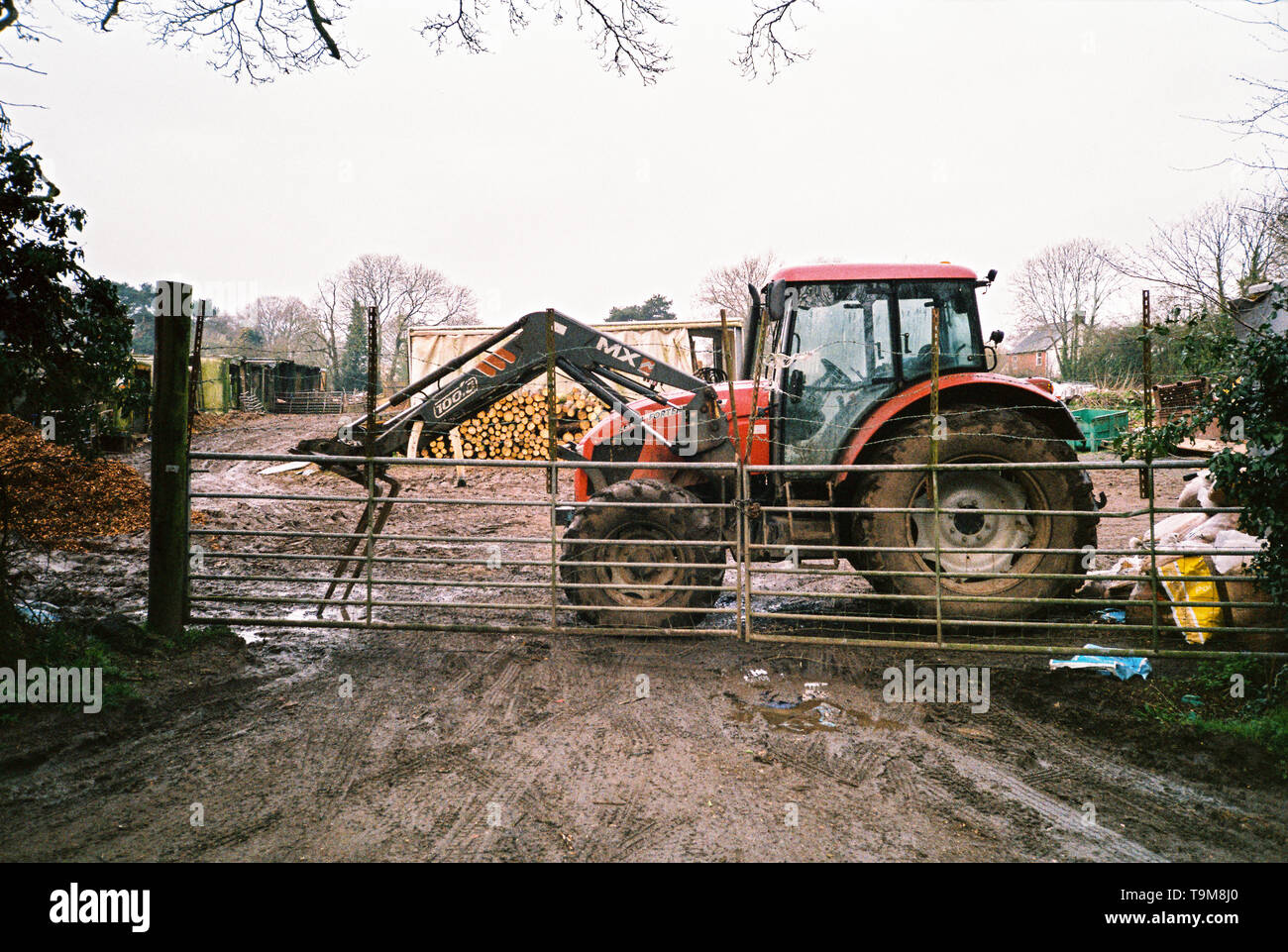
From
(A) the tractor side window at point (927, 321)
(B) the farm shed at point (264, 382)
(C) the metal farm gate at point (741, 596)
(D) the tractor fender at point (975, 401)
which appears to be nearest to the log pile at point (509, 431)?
(C) the metal farm gate at point (741, 596)

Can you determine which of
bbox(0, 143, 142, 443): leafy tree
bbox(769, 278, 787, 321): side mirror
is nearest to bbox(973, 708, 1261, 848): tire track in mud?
bbox(769, 278, 787, 321): side mirror

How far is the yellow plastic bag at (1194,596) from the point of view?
15.4 ft

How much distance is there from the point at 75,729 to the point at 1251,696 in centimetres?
650

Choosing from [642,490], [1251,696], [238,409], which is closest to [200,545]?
[642,490]

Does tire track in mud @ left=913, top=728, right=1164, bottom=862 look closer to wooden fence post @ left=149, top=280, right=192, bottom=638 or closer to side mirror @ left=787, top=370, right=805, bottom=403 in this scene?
side mirror @ left=787, top=370, right=805, bottom=403

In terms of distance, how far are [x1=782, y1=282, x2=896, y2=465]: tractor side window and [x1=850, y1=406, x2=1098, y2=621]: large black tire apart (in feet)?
1.21

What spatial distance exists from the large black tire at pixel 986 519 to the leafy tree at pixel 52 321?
5548 mm

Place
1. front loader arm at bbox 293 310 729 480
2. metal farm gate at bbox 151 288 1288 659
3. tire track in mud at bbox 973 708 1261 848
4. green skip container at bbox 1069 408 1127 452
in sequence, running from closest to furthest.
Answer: tire track in mud at bbox 973 708 1261 848, metal farm gate at bbox 151 288 1288 659, front loader arm at bbox 293 310 729 480, green skip container at bbox 1069 408 1127 452

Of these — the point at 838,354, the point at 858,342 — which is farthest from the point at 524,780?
the point at 858,342

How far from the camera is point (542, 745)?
12.2 feet

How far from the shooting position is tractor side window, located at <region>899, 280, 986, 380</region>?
5.44 meters

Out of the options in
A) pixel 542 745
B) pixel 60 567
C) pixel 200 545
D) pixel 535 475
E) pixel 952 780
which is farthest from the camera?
pixel 535 475
